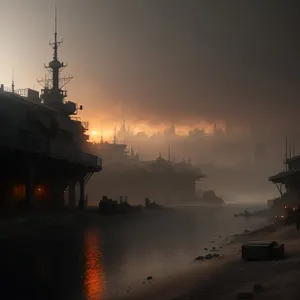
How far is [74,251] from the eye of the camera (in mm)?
32812

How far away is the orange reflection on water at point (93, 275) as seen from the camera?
19309 millimetres

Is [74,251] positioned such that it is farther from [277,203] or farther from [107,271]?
[277,203]

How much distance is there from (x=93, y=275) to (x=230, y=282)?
8824 millimetres

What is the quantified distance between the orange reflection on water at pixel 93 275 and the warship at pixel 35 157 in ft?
67.3

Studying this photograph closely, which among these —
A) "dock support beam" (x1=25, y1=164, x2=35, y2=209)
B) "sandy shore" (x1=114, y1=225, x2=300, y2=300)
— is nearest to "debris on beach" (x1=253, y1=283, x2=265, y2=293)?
"sandy shore" (x1=114, y1=225, x2=300, y2=300)

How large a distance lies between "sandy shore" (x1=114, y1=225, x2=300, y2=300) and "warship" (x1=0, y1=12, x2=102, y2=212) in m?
33.2

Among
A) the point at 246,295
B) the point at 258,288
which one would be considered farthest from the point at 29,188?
the point at 246,295

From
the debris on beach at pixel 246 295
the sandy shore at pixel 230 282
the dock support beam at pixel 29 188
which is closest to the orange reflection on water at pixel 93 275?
the sandy shore at pixel 230 282

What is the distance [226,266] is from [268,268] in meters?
3.08

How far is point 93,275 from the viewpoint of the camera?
23.4 meters

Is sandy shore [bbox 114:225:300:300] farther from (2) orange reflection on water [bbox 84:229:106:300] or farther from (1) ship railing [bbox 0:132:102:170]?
(1) ship railing [bbox 0:132:102:170]

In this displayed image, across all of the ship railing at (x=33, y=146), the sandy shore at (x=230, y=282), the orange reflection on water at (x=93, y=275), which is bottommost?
the orange reflection on water at (x=93, y=275)

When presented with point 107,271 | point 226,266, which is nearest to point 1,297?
point 107,271

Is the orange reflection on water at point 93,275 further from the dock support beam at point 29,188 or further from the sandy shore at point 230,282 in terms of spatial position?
the dock support beam at point 29,188
